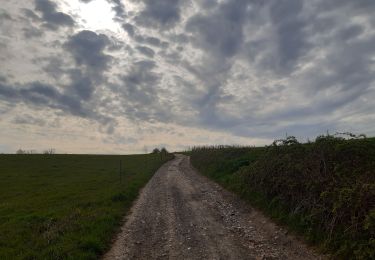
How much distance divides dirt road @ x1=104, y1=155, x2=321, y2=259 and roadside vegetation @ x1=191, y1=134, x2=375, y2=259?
0.73m

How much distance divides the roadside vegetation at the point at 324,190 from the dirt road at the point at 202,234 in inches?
28.9

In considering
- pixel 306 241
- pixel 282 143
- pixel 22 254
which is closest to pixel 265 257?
pixel 306 241

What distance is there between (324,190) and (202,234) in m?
4.78

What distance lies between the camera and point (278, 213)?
14383mm

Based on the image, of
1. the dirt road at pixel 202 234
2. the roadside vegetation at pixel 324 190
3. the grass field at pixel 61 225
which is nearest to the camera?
the roadside vegetation at pixel 324 190

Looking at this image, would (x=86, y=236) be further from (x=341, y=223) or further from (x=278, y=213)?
(x=341, y=223)

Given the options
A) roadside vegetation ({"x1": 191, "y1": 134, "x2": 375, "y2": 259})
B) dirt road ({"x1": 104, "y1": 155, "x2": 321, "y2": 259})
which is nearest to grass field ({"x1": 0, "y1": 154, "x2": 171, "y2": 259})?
dirt road ({"x1": 104, "y1": 155, "x2": 321, "y2": 259})

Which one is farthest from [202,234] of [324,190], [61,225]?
[61,225]

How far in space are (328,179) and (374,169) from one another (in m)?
1.60

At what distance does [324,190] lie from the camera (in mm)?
12414

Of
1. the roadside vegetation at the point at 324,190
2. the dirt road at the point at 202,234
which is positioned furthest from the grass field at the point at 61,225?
the roadside vegetation at the point at 324,190

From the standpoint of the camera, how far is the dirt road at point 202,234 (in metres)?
10.7

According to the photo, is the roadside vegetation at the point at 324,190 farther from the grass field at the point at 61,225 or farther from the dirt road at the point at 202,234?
the grass field at the point at 61,225

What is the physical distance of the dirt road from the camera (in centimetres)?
1073
